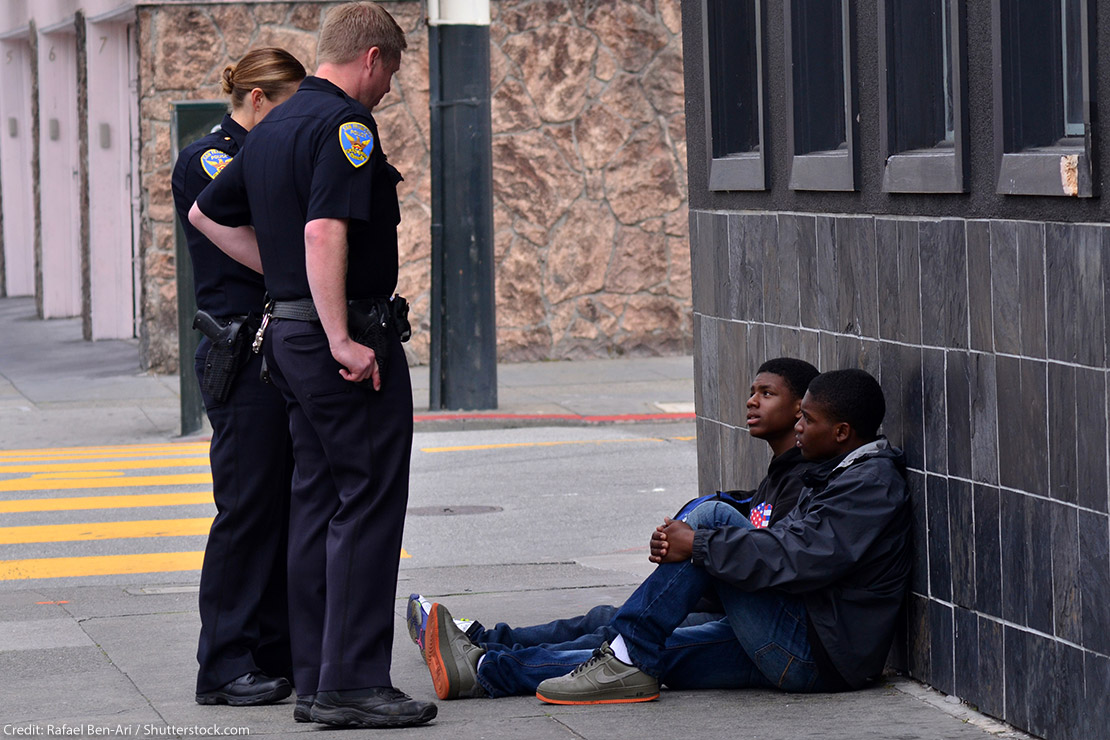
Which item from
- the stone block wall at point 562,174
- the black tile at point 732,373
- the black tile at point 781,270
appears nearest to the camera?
the black tile at point 781,270

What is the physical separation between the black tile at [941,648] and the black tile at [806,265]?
3.92 feet

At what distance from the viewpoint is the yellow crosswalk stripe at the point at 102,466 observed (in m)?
11.7

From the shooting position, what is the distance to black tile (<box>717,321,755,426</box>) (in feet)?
22.5

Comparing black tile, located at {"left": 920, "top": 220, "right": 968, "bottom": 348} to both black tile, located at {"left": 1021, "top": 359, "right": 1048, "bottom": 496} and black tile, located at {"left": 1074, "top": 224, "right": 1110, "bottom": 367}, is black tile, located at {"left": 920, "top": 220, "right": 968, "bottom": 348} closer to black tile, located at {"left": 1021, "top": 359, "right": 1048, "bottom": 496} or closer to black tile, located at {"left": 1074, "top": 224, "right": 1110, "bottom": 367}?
black tile, located at {"left": 1021, "top": 359, "right": 1048, "bottom": 496}

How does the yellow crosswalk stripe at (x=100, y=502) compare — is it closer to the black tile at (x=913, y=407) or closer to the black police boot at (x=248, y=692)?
the black police boot at (x=248, y=692)

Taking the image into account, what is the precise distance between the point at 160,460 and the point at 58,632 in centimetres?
539

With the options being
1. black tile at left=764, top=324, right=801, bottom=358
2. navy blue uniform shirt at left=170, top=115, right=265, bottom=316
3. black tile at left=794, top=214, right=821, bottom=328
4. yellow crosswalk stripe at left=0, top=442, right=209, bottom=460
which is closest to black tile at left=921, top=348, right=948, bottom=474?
black tile at left=794, top=214, right=821, bottom=328

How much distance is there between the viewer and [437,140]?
45.8 ft

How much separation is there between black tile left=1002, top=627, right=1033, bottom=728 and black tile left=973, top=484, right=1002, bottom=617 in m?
0.10

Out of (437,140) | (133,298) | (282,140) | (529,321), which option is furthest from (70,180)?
(282,140)

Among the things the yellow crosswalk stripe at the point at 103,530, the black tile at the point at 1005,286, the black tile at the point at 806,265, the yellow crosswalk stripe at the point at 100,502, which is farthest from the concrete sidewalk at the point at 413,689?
the yellow crosswalk stripe at the point at 100,502

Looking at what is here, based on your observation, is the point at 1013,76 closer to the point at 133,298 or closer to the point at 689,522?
the point at 689,522

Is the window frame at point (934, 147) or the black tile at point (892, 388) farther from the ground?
the window frame at point (934, 147)

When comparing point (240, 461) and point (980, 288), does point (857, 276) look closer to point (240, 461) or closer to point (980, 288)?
point (980, 288)
